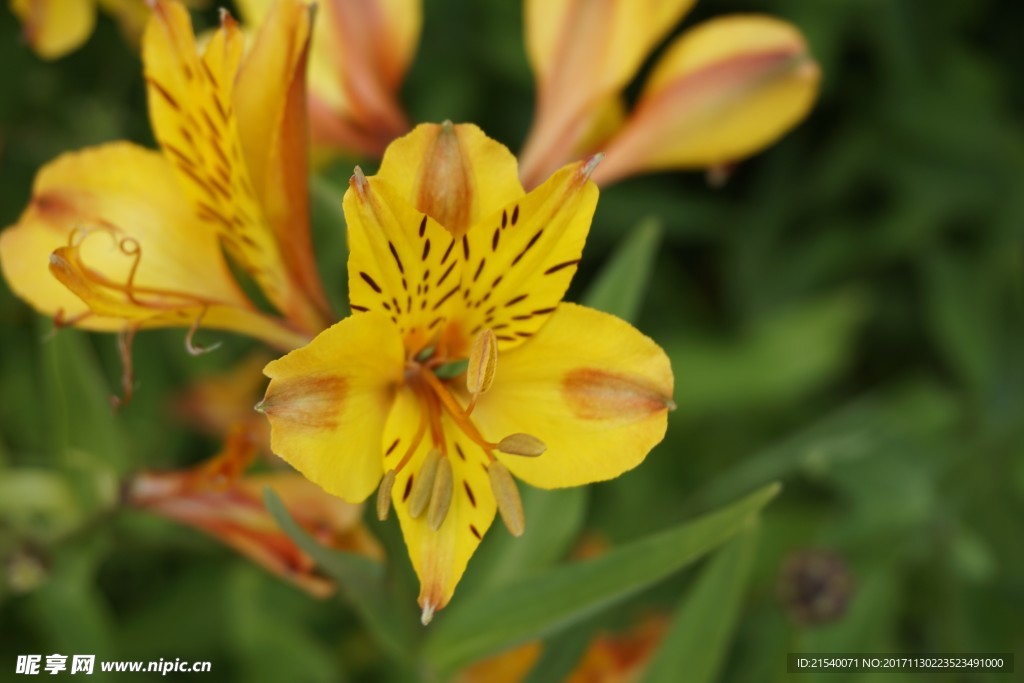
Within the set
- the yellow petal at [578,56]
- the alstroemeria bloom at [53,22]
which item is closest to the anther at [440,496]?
the yellow petal at [578,56]

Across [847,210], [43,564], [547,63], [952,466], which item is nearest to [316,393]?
[547,63]

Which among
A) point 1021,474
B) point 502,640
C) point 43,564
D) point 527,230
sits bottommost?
point 1021,474

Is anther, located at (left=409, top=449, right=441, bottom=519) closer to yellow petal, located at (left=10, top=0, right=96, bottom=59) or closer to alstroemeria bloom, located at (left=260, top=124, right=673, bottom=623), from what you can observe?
alstroemeria bloom, located at (left=260, top=124, right=673, bottom=623)

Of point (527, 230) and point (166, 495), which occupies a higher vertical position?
point (527, 230)

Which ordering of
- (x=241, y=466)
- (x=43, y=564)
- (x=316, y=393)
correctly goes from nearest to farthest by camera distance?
(x=316, y=393)
(x=241, y=466)
(x=43, y=564)

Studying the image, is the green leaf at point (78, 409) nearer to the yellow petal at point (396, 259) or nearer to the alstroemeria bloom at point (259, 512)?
the alstroemeria bloom at point (259, 512)

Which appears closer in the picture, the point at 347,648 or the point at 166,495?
the point at 166,495

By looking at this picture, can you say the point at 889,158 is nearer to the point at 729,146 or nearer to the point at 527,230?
the point at 729,146
